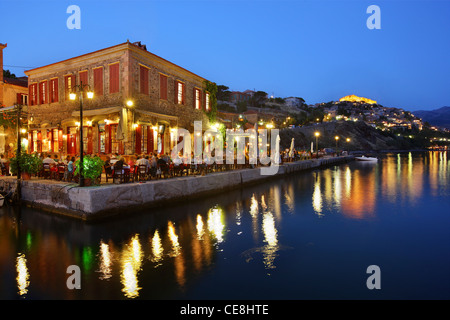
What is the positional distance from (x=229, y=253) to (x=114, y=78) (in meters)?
15.3

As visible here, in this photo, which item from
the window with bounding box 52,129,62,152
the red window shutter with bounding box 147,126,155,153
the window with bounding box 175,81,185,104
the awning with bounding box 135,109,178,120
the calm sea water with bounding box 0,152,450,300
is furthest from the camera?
the window with bounding box 175,81,185,104

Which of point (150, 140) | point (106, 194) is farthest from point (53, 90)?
point (106, 194)

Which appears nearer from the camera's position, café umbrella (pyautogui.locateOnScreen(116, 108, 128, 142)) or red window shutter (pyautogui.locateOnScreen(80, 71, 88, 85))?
café umbrella (pyautogui.locateOnScreen(116, 108, 128, 142))

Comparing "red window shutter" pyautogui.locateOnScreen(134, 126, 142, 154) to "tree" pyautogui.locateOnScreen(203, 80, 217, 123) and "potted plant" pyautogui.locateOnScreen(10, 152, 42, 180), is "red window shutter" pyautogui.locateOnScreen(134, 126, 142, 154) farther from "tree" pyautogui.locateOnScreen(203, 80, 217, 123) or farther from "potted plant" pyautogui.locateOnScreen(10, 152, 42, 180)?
"tree" pyautogui.locateOnScreen(203, 80, 217, 123)

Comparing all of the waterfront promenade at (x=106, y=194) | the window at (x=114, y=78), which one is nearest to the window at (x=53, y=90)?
the window at (x=114, y=78)

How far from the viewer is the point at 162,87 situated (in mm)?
21312

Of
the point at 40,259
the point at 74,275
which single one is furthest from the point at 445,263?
the point at 40,259

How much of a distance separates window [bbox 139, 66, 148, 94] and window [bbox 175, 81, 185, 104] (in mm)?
3456

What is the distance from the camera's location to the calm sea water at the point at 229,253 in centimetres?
578

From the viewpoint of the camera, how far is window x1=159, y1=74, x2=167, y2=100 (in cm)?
2111

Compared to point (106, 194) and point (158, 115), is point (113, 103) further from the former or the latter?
point (106, 194)

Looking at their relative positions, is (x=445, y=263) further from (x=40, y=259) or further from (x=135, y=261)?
(x=40, y=259)

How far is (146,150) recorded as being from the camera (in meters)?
19.9

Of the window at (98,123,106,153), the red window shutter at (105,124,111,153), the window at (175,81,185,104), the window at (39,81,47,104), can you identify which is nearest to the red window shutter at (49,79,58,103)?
the window at (39,81,47,104)
